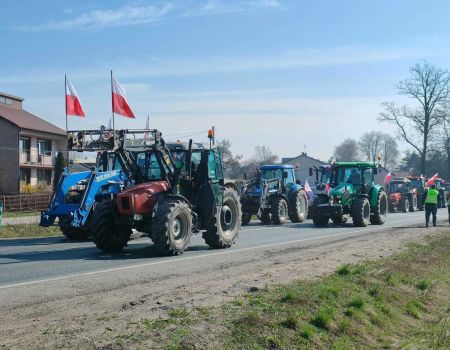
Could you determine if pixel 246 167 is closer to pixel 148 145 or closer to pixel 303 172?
pixel 303 172

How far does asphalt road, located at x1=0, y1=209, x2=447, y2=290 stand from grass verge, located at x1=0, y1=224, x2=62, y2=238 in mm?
2032

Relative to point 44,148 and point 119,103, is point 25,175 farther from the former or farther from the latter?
point 119,103

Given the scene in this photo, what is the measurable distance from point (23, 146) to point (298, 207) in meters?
33.8

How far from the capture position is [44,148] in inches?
2170

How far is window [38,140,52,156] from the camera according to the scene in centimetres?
5438

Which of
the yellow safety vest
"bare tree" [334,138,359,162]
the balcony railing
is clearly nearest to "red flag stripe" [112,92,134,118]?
the yellow safety vest

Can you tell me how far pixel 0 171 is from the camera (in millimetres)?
44375

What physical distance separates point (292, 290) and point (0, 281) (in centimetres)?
503

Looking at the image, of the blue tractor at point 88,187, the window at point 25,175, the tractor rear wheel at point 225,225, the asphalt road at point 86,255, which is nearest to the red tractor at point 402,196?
the asphalt road at point 86,255

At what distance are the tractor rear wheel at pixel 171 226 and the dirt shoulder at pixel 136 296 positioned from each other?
2.78 feet

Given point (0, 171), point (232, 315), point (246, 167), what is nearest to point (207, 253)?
point (232, 315)

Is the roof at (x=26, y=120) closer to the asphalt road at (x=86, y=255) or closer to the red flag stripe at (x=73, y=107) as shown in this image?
the red flag stripe at (x=73, y=107)

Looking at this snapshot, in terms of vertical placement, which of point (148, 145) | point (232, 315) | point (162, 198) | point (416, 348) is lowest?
point (416, 348)

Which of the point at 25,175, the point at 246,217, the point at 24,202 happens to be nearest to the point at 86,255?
the point at 246,217
